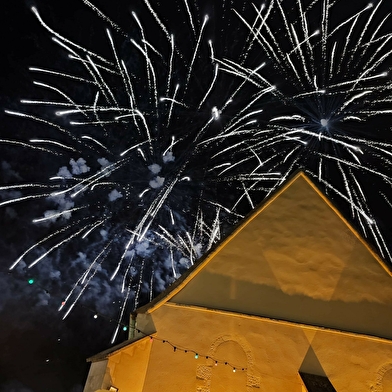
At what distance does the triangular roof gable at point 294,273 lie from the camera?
6898 millimetres

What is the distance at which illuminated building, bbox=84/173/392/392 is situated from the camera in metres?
6.45

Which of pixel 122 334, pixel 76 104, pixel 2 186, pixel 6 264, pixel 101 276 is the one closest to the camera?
pixel 76 104

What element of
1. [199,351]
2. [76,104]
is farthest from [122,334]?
[199,351]

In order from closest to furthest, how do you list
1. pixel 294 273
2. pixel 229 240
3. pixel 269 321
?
pixel 269 321
pixel 294 273
pixel 229 240

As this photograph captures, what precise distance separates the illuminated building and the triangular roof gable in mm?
19

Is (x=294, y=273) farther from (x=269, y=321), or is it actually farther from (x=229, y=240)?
(x=229, y=240)

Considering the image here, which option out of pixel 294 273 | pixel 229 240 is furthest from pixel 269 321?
pixel 229 240

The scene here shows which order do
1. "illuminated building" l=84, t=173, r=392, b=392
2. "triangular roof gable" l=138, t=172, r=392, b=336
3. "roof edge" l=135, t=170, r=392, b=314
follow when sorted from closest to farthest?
"illuminated building" l=84, t=173, r=392, b=392 → "triangular roof gable" l=138, t=172, r=392, b=336 → "roof edge" l=135, t=170, r=392, b=314

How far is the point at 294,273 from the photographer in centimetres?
719

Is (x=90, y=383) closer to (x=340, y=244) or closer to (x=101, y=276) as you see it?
(x=340, y=244)

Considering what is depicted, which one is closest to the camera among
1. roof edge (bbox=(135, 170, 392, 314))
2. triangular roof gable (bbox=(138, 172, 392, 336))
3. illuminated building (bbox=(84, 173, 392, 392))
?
illuminated building (bbox=(84, 173, 392, 392))

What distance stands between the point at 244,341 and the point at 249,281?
42.5 inches

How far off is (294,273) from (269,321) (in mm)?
1061

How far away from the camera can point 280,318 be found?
268 inches
